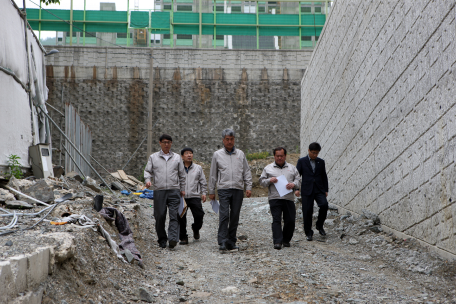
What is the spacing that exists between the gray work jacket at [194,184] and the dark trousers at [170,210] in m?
0.50

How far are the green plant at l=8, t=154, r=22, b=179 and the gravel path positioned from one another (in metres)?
4.11

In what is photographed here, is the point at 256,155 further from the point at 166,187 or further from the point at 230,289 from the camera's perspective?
the point at 230,289

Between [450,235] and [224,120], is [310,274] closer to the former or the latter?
[450,235]

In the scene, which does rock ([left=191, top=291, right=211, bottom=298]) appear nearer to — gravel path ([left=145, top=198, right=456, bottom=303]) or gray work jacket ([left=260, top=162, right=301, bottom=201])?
gravel path ([left=145, top=198, right=456, bottom=303])

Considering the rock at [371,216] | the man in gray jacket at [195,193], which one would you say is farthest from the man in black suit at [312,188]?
the man in gray jacket at [195,193]

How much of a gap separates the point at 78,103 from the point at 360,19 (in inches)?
622

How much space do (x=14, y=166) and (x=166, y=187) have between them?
411cm

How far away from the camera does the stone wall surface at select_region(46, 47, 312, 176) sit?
65.0 feet

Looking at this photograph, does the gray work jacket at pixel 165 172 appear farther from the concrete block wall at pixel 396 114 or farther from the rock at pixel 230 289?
the concrete block wall at pixel 396 114

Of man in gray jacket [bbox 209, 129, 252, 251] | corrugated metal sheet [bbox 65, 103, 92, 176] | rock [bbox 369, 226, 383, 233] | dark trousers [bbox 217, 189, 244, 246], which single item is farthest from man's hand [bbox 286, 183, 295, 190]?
corrugated metal sheet [bbox 65, 103, 92, 176]

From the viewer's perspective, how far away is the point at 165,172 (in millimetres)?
5840

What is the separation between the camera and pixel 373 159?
21.0 ft

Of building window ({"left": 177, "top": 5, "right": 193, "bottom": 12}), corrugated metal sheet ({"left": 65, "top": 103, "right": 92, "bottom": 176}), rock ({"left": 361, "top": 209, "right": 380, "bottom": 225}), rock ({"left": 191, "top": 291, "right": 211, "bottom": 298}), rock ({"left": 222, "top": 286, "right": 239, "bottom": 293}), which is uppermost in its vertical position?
building window ({"left": 177, "top": 5, "right": 193, "bottom": 12})

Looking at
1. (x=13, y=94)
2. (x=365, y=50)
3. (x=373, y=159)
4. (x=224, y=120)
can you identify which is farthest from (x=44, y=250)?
(x=224, y=120)
